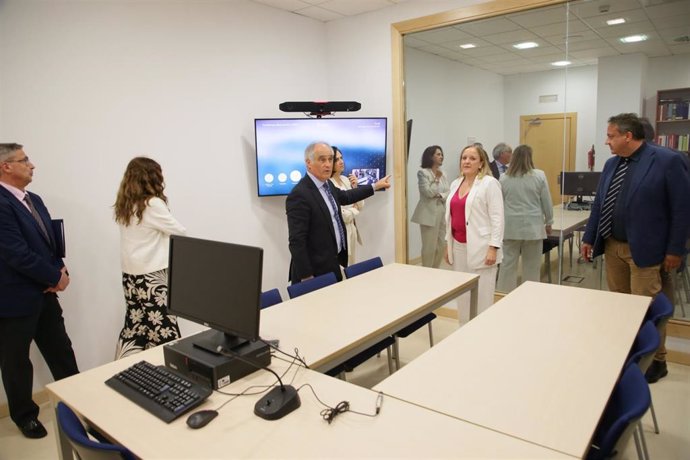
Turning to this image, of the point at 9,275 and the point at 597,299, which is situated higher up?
the point at 9,275

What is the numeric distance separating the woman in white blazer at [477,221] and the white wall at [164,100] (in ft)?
4.21

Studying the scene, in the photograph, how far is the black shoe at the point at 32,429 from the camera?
2822 millimetres

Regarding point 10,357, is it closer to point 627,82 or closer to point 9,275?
point 9,275

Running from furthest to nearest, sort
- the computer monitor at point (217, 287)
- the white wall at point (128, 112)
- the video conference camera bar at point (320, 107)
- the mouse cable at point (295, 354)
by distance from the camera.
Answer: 1. the video conference camera bar at point (320, 107)
2. the white wall at point (128, 112)
3. the mouse cable at point (295, 354)
4. the computer monitor at point (217, 287)

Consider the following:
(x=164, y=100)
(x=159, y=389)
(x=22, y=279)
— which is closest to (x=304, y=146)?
(x=164, y=100)

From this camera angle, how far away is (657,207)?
3.02 metres

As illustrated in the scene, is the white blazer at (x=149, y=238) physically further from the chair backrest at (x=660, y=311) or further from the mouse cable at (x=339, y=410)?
the chair backrest at (x=660, y=311)

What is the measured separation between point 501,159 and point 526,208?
555 mm

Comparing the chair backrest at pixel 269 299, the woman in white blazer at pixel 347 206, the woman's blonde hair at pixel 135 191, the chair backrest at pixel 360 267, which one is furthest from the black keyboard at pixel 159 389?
the woman in white blazer at pixel 347 206

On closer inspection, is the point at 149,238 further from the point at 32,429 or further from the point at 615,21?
the point at 615,21

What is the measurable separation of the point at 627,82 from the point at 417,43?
190 cm

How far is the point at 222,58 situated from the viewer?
412cm

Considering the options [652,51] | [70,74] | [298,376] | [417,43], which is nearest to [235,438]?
[298,376]

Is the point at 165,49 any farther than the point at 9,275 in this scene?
Yes
